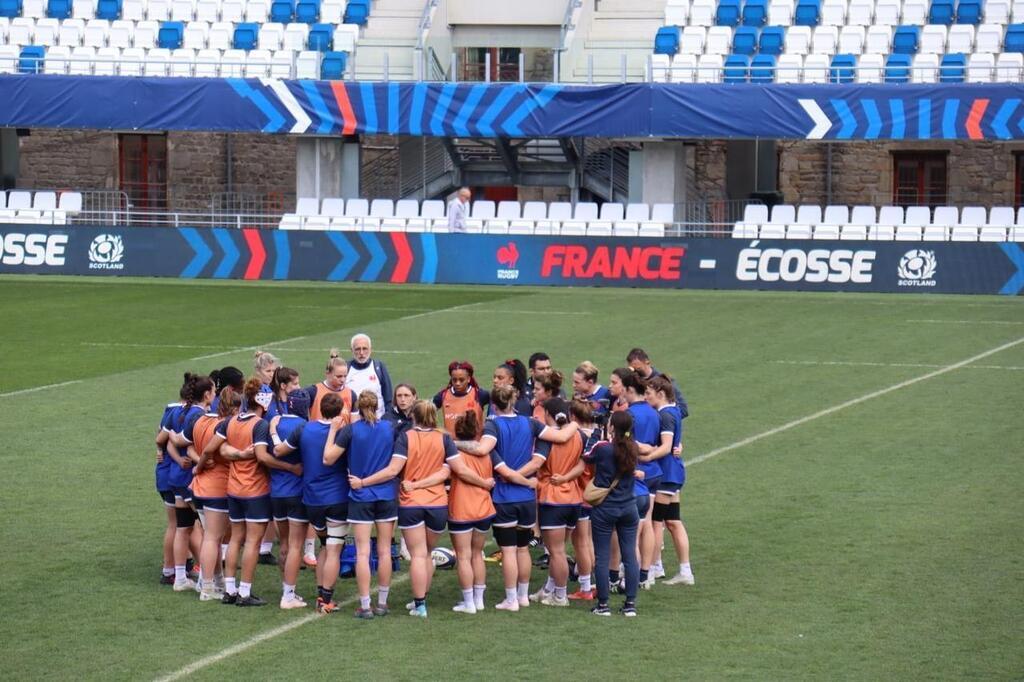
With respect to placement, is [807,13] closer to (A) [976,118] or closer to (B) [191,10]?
(A) [976,118]

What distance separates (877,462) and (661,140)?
24.1 metres

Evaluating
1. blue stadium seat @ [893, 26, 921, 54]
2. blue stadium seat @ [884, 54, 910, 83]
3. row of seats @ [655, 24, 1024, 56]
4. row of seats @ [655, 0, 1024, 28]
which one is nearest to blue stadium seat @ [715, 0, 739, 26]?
row of seats @ [655, 0, 1024, 28]

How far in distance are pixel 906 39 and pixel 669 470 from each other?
30620mm

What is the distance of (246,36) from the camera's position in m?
44.5

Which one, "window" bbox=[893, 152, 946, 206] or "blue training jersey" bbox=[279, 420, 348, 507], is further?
"window" bbox=[893, 152, 946, 206]

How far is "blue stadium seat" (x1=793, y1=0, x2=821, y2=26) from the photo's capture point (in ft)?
140

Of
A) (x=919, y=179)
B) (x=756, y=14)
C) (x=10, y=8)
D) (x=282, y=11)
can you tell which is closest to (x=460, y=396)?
(x=756, y=14)

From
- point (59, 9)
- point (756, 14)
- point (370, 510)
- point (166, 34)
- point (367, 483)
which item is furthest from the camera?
point (59, 9)

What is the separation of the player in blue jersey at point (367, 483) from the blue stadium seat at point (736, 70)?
3008 centimetres

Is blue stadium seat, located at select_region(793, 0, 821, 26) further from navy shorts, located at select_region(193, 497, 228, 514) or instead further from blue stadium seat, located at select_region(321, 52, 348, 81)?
navy shorts, located at select_region(193, 497, 228, 514)

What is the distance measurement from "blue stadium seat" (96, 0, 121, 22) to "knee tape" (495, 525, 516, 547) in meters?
37.6

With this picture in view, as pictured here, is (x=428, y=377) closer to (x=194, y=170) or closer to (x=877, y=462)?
(x=877, y=462)

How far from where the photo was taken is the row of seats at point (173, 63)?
41.9 metres

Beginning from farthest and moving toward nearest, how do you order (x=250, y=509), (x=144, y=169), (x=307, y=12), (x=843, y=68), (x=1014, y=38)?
(x=144, y=169), (x=307, y=12), (x=1014, y=38), (x=843, y=68), (x=250, y=509)
